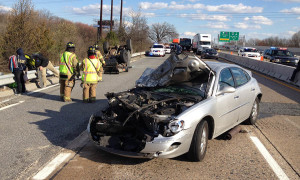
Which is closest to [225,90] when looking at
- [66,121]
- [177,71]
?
[177,71]

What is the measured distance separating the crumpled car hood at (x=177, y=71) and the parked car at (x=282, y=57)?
23.3 m

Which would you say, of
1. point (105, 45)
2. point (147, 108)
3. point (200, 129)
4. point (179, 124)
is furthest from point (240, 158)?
point (105, 45)

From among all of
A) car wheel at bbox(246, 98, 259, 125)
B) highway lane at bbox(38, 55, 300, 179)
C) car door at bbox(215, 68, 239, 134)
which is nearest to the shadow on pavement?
highway lane at bbox(38, 55, 300, 179)

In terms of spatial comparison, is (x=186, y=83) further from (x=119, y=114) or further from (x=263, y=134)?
(x=263, y=134)

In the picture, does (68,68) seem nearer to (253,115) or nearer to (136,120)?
(136,120)

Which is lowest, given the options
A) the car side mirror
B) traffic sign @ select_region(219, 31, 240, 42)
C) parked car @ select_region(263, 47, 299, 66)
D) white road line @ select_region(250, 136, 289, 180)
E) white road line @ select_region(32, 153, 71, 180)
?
white road line @ select_region(32, 153, 71, 180)

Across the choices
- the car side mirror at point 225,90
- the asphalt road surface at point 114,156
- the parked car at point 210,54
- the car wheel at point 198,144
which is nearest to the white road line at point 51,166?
the asphalt road surface at point 114,156

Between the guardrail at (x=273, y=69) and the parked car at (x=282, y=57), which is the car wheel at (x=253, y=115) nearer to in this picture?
the guardrail at (x=273, y=69)

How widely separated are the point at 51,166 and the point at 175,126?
6.23 ft

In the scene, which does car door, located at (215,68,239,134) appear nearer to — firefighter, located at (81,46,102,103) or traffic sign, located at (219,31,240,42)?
firefighter, located at (81,46,102,103)

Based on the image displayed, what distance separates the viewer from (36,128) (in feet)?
20.9

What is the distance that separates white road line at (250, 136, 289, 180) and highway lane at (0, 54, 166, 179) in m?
3.43

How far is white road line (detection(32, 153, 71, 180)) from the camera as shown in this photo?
408 cm

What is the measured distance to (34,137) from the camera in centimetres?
579
